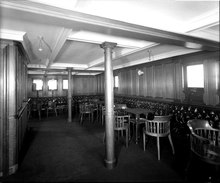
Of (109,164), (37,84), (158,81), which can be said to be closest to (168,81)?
(158,81)

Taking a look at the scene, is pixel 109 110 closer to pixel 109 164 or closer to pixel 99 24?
pixel 109 164

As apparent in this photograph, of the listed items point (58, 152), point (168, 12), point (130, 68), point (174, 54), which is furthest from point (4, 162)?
point (130, 68)

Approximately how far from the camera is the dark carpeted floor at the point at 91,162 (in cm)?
216

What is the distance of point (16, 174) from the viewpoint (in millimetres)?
2289

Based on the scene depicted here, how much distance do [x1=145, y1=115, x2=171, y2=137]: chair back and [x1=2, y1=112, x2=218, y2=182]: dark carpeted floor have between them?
449 mm

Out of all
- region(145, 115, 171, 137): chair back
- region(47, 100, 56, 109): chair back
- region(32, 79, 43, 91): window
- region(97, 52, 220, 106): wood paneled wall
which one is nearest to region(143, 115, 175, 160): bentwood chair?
region(145, 115, 171, 137): chair back

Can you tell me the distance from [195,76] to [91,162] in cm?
292

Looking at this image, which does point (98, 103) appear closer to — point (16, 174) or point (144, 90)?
point (144, 90)

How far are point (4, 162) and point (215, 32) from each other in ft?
13.0

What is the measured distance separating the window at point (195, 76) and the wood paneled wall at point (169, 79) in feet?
0.35

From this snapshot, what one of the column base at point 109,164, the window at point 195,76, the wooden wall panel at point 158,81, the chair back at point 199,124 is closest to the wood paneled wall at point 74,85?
the wooden wall panel at point 158,81

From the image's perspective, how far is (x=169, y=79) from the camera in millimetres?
3977

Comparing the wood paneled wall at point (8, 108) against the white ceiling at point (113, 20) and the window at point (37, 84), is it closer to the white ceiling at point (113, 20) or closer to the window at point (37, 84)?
the white ceiling at point (113, 20)

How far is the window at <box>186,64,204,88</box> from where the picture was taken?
321cm
